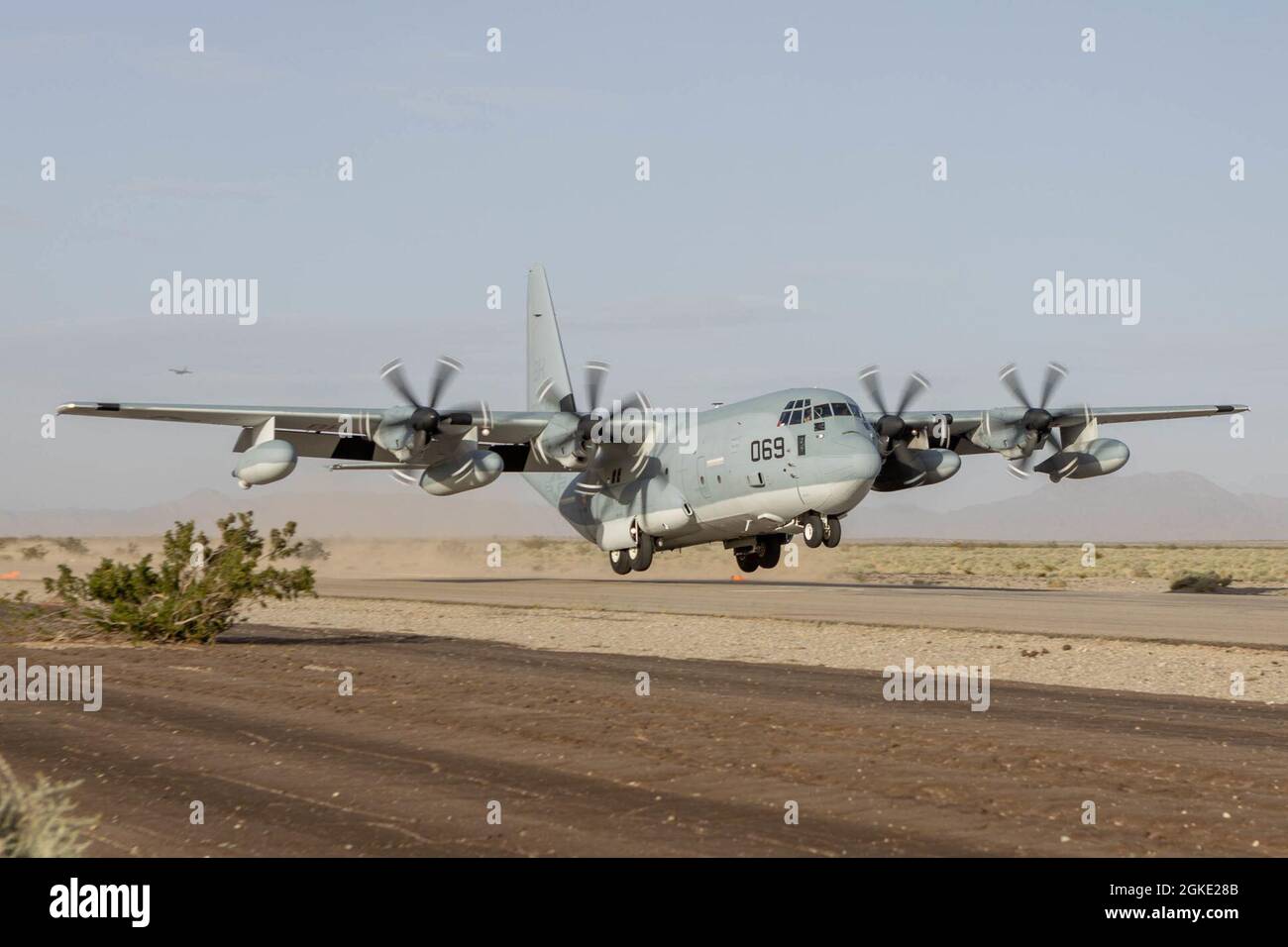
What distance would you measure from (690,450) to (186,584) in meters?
17.6

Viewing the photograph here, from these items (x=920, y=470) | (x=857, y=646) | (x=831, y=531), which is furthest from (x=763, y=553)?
(x=857, y=646)

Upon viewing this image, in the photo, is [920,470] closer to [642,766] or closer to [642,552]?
[642,552]

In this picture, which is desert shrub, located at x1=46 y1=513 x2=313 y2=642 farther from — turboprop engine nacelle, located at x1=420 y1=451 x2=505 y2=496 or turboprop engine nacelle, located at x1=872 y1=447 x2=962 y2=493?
turboprop engine nacelle, located at x1=872 y1=447 x2=962 y2=493

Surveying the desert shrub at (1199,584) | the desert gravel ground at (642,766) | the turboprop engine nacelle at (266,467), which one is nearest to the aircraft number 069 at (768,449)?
the turboprop engine nacelle at (266,467)

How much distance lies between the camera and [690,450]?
41312mm

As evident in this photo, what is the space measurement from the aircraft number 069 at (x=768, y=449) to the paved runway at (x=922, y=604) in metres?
4.33

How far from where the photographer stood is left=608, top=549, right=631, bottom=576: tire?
4544cm

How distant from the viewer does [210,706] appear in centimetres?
1811

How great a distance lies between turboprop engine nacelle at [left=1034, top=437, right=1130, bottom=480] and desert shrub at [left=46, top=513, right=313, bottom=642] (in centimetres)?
2651

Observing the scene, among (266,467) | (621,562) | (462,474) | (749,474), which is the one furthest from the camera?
(621,562)

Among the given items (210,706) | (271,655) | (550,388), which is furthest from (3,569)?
(210,706)

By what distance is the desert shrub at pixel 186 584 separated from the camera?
88.8 feet
